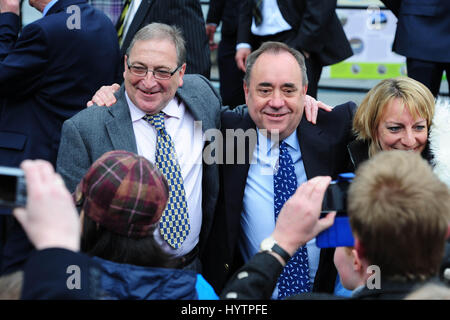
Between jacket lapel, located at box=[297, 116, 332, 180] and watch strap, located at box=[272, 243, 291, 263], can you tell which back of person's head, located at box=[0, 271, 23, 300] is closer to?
watch strap, located at box=[272, 243, 291, 263]

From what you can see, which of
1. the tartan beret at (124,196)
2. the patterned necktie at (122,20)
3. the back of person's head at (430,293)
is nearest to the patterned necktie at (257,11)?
the patterned necktie at (122,20)

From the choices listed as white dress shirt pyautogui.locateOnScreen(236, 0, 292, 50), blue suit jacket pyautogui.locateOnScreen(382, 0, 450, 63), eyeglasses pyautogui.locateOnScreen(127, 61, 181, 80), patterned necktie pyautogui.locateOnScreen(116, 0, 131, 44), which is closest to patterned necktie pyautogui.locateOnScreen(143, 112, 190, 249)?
eyeglasses pyautogui.locateOnScreen(127, 61, 181, 80)

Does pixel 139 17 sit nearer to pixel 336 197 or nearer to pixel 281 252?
pixel 336 197

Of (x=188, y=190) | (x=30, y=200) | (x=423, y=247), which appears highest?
(x=30, y=200)

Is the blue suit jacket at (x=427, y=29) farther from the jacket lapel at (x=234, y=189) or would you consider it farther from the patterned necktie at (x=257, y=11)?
the jacket lapel at (x=234, y=189)

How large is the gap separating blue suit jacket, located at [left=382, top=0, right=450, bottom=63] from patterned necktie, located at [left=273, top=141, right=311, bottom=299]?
2.03 m

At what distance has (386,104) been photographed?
123 inches

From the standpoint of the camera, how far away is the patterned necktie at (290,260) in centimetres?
297

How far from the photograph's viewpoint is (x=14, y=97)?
3652 millimetres

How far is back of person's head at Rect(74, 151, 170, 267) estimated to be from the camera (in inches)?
75.2

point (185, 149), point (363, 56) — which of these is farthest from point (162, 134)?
point (363, 56)

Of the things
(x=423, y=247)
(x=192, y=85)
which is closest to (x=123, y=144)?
(x=192, y=85)

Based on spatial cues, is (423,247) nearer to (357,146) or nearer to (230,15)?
(357,146)
